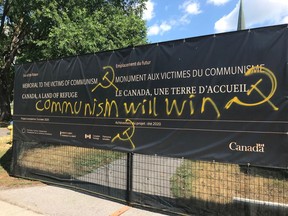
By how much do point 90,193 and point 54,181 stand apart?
1182 mm

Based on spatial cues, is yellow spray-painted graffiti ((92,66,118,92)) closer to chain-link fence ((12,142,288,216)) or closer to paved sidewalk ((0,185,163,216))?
chain-link fence ((12,142,288,216))

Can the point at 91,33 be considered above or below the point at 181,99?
above

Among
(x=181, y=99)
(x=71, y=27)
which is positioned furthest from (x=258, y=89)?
(x=71, y=27)

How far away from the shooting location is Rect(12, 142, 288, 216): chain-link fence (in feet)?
18.2

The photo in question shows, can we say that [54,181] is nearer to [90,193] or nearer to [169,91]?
[90,193]


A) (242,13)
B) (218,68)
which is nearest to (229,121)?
(218,68)

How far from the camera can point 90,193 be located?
6809 millimetres

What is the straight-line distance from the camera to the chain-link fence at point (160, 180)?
5.54m

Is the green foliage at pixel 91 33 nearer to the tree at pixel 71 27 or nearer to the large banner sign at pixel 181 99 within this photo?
the tree at pixel 71 27

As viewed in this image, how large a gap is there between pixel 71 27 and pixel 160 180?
11111mm

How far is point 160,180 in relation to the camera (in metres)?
6.60

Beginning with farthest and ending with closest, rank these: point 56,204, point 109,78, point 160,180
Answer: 1. point 160,180
2. point 109,78
3. point 56,204

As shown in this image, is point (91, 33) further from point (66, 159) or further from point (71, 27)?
point (66, 159)

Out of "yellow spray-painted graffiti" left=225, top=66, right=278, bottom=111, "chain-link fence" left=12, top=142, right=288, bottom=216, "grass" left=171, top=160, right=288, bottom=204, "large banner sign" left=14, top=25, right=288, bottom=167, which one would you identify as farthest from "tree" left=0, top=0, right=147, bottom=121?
"yellow spray-painted graffiti" left=225, top=66, right=278, bottom=111
